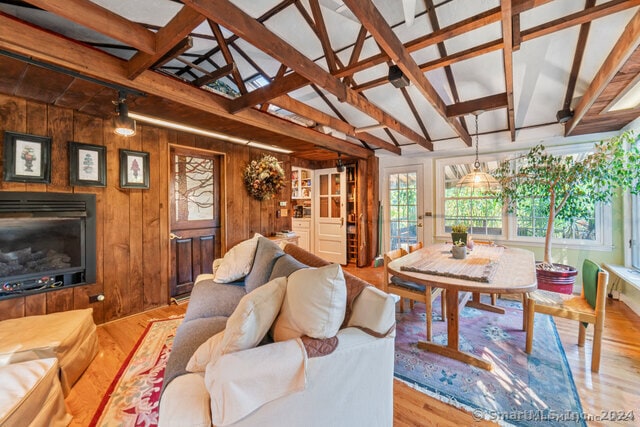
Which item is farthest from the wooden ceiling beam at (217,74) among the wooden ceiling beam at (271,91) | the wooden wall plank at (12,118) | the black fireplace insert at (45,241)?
the black fireplace insert at (45,241)

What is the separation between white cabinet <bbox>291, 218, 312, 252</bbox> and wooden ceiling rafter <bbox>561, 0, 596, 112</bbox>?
465 centimetres

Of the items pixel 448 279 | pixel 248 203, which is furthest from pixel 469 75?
pixel 248 203

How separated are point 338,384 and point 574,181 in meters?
3.83

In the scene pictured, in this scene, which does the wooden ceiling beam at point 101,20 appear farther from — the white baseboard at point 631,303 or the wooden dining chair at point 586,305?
the white baseboard at point 631,303

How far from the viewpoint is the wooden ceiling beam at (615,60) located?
5.53 feet

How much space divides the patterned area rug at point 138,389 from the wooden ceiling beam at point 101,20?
2.25 m

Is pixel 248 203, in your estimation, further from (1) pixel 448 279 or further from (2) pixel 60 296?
(1) pixel 448 279

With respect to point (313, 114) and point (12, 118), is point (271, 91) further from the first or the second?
point (12, 118)

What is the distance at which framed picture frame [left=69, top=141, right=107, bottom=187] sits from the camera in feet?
8.45

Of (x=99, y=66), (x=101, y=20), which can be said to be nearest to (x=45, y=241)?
(x=99, y=66)

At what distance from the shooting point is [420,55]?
2.77m

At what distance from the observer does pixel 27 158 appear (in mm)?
2334

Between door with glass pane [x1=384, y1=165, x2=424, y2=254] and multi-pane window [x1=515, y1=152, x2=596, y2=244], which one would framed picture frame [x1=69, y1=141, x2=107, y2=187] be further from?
multi-pane window [x1=515, y1=152, x2=596, y2=244]

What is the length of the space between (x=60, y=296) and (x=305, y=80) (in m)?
3.09
